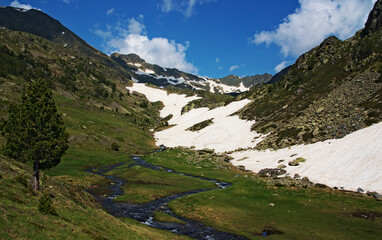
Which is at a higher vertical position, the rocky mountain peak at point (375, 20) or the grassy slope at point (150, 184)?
the rocky mountain peak at point (375, 20)

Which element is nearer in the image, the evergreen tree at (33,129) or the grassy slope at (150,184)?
the evergreen tree at (33,129)

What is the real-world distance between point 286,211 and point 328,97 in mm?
67544

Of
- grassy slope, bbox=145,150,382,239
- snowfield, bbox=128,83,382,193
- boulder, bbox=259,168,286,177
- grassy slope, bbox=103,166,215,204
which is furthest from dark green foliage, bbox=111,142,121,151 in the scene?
boulder, bbox=259,168,286,177

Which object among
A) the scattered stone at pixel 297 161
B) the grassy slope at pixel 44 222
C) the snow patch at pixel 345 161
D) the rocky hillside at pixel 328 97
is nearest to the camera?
the grassy slope at pixel 44 222

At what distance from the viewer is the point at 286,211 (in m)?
38.1

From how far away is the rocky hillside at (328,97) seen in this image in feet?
223

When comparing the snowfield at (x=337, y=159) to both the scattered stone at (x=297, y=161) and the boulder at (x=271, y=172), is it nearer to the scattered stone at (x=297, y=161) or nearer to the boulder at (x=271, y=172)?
the scattered stone at (x=297, y=161)

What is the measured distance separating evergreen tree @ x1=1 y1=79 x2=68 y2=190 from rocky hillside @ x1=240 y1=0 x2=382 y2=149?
6646 centimetres

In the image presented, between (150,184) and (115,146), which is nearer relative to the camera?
(150,184)

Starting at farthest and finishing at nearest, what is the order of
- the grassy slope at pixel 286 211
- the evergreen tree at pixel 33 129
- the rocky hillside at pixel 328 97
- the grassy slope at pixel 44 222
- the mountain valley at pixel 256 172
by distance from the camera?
the rocky hillside at pixel 328 97, the grassy slope at pixel 286 211, the evergreen tree at pixel 33 129, the mountain valley at pixel 256 172, the grassy slope at pixel 44 222

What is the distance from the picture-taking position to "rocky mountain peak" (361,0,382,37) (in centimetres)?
11159

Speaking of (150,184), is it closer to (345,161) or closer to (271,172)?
(271,172)

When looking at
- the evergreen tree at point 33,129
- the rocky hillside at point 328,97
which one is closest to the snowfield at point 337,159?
the rocky hillside at point 328,97

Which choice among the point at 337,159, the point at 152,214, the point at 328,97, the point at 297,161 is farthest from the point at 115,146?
the point at 328,97
